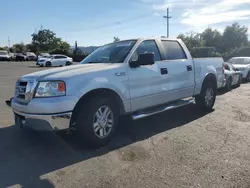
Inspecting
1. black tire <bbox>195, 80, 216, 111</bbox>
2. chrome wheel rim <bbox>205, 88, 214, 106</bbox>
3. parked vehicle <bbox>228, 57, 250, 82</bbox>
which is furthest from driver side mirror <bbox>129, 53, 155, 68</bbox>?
parked vehicle <bbox>228, 57, 250, 82</bbox>

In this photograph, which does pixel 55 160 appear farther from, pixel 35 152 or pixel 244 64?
pixel 244 64

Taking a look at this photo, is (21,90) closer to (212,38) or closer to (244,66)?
(244,66)

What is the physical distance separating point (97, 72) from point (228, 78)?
29.5ft

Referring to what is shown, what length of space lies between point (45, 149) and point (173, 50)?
3.63 meters

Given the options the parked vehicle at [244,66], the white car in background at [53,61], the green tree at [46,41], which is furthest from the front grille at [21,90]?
the green tree at [46,41]

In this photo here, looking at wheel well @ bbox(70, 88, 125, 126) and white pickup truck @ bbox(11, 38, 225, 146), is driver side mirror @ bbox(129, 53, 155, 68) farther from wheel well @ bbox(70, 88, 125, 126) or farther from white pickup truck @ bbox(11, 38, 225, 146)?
wheel well @ bbox(70, 88, 125, 126)

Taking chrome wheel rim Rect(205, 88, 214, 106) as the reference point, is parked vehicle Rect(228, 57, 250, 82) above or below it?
above

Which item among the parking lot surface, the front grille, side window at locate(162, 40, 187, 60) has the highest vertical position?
side window at locate(162, 40, 187, 60)

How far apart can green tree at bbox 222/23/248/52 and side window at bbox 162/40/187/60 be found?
2307 inches

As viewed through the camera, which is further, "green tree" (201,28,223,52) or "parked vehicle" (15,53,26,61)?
"green tree" (201,28,223,52)

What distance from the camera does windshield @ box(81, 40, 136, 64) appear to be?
5.24 metres

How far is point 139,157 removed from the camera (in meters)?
4.18

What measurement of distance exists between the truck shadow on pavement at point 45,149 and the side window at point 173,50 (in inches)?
59.4

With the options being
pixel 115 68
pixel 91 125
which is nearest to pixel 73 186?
pixel 91 125
